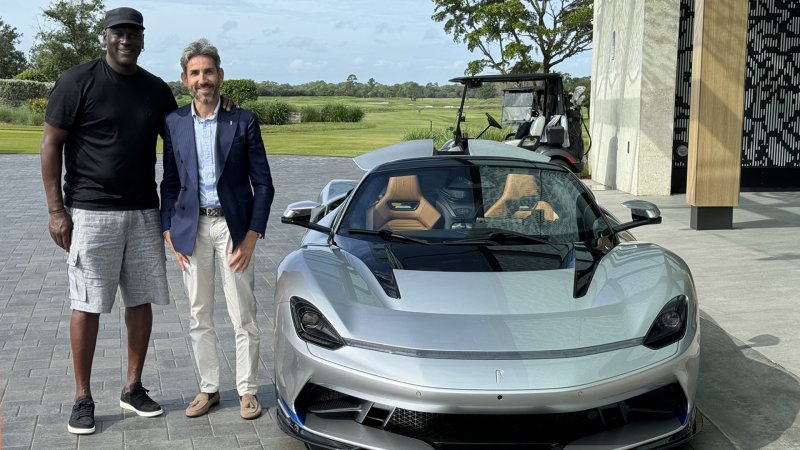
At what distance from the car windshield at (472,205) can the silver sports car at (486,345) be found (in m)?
0.15

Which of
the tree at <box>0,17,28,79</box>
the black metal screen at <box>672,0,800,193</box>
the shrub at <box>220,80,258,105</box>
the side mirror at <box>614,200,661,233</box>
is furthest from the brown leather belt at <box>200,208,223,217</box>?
the tree at <box>0,17,28,79</box>

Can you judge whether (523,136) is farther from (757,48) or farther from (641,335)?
(641,335)

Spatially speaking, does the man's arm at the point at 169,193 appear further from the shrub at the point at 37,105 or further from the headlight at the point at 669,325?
the shrub at the point at 37,105

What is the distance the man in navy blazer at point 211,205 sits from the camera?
4480mm

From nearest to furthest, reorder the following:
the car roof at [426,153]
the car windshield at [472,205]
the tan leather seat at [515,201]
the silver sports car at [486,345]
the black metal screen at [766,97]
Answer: the silver sports car at [486,345] → the car windshield at [472,205] → the tan leather seat at [515,201] → the car roof at [426,153] → the black metal screen at [766,97]

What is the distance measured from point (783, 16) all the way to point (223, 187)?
13.8 m

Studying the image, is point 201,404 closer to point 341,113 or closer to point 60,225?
point 60,225

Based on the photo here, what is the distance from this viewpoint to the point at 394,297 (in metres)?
3.82

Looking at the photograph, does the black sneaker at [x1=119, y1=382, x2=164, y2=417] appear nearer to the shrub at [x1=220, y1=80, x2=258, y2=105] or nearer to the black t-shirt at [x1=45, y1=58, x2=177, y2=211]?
the black t-shirt at [x1=45, y1=58, x2=177, y2=211]

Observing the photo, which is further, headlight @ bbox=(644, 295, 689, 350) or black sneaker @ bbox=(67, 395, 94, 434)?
black sneaker @ bbox=(67, 395, 94, 434)

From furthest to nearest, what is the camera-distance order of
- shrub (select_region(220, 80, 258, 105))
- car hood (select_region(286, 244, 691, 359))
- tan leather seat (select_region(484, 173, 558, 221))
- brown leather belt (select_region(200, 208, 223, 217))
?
shrub (select_region(220, 80, 258, 105)) → tan leather seat (select_region(484, 173, 558, 221)) → brown leather belt (select_region(200, 208, 223, 217)) → car hood (select_region(286, 244, 691, 359))

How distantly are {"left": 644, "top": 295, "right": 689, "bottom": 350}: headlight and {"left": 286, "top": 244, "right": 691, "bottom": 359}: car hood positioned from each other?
37mm

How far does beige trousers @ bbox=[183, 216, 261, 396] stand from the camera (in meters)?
4.58

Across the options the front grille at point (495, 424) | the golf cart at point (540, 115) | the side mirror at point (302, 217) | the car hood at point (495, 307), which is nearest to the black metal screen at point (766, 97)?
the golf cart at point (540, 115)
